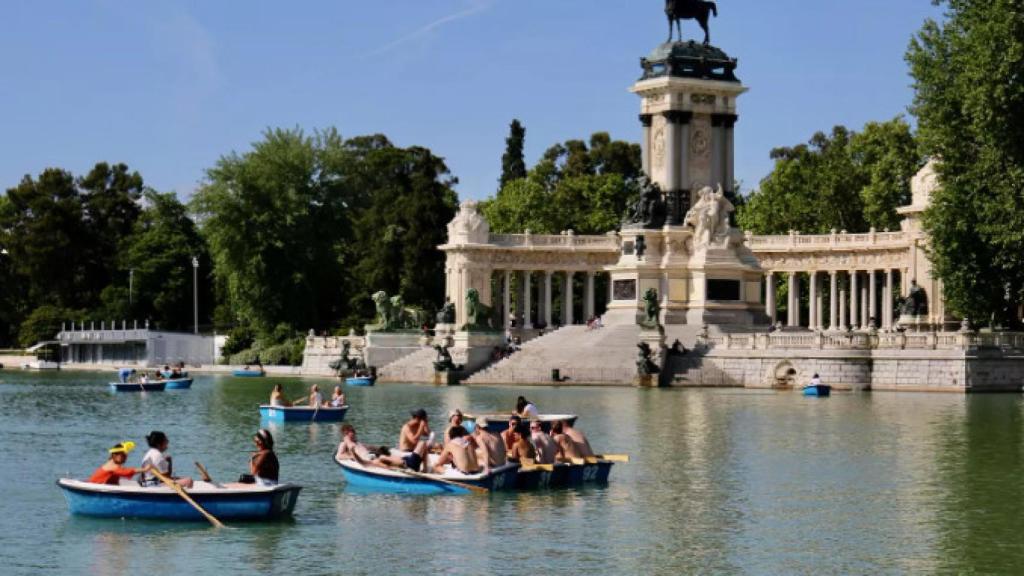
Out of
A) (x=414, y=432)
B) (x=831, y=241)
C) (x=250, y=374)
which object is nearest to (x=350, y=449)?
(x=414, y=432)

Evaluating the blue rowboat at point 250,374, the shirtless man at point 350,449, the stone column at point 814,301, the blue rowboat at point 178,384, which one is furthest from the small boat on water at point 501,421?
the stone column at point 814,301

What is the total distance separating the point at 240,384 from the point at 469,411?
103 ft

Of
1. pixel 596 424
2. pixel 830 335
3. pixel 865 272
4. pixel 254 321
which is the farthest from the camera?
pixel 254 321

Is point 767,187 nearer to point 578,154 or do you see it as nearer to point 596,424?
point 578,154

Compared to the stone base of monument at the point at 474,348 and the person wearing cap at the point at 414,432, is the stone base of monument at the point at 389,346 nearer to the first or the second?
the stone base of monument at the point at 474,348

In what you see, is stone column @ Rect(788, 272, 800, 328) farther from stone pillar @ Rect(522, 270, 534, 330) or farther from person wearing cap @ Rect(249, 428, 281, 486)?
person wearing cap @ Rect(249, 428, 281, 486)

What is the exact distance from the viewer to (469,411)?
61156 mm

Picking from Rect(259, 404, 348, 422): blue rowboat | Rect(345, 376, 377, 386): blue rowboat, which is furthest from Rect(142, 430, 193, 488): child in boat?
Rect(345, 376, 377, 386): blue rowboat

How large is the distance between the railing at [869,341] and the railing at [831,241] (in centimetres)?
2310

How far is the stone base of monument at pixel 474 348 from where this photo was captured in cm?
8762

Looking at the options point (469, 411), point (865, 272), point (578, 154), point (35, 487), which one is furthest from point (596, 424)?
point (578, 154)

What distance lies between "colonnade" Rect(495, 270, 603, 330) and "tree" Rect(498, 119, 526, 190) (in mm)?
18883

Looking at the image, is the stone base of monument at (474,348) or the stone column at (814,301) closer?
the stone base of monument at (474,348)

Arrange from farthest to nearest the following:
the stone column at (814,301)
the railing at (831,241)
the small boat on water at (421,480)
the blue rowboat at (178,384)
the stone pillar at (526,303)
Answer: the stone pillar at (526,303)
the stone column at (814,301)
the railing at (831,241)
the blue rowboat at (178,384)
the small boat on water at (421,480)
